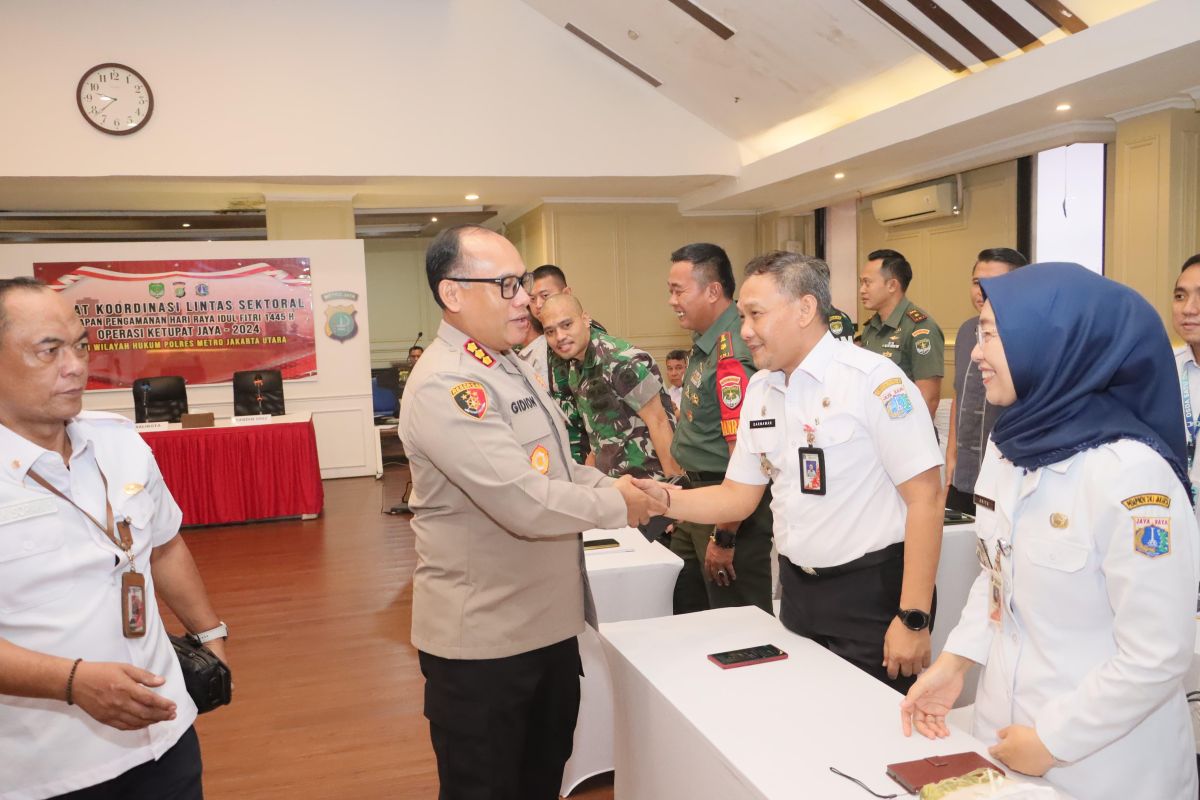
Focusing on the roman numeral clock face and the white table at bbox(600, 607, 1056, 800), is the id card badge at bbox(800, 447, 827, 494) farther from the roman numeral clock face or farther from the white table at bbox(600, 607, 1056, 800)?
the roman numeral clock face

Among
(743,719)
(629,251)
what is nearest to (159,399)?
(629,251)

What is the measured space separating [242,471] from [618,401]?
15.1ft

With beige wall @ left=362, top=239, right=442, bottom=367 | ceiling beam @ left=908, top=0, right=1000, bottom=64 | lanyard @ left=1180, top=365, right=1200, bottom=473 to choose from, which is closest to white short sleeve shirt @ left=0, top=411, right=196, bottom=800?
lanyard @ left=1180, top=365, right=1200, bottom=473

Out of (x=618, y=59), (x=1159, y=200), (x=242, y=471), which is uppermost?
(x=618, y=59)

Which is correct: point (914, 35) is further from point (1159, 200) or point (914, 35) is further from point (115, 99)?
point (115, 99)

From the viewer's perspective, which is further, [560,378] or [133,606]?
[560,378]

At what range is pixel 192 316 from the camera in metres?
8.38

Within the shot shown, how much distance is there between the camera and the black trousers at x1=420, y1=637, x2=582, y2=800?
5.69ft

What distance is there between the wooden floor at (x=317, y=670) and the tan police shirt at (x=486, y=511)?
3.94 ft

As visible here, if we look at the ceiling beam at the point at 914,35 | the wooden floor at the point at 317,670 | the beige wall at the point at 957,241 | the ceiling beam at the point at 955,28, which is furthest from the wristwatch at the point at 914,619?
the beige wall at the point at 957,241

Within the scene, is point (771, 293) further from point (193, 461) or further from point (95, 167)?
point (95, 167)

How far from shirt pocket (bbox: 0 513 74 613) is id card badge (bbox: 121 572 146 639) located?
9cm

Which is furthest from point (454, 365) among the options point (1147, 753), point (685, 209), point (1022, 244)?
point (685, 209)

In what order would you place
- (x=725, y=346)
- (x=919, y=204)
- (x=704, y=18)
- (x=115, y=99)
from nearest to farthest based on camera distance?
1. (x=725, y=346)
2. (x=704, y=18)
3. (x=115, y=99)
4. (x=919, y=204)
